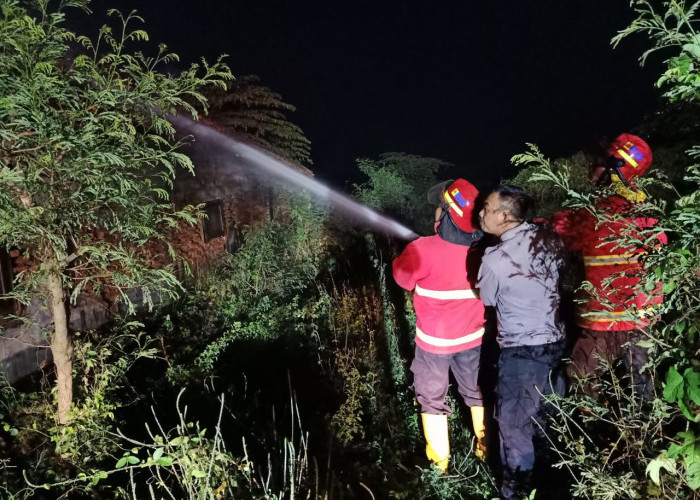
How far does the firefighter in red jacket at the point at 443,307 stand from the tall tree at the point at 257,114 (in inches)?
329

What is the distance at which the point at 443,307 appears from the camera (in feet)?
10.2

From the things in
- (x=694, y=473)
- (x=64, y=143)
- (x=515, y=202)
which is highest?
(x=64, y=143)

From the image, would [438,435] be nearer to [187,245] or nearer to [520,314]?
[520,314]

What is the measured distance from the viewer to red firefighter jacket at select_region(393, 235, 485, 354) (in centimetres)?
303

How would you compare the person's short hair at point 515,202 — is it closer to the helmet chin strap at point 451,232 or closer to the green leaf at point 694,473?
the helmet chin strap at point 451,232

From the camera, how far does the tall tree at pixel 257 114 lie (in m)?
11.0

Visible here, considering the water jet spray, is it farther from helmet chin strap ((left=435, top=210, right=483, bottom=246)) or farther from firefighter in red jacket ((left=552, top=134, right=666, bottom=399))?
firefighter in red jacket ((left=552, top=134, right=666, bottom=399))

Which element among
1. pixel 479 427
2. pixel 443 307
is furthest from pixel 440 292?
pixel 479 427

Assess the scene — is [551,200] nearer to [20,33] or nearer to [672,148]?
[672,148]

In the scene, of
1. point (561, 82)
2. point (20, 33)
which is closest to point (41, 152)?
point (20, 33)

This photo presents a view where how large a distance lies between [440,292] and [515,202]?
84cm

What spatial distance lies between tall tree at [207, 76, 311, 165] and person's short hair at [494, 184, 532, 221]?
8.69 metres

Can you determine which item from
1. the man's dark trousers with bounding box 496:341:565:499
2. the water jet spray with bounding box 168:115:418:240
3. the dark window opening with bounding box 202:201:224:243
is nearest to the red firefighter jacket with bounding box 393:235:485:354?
the man's dark trousers with bounding box 496:341:565:499

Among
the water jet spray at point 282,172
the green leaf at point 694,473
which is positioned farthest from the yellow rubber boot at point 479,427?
the water jet spray at point 282,172
